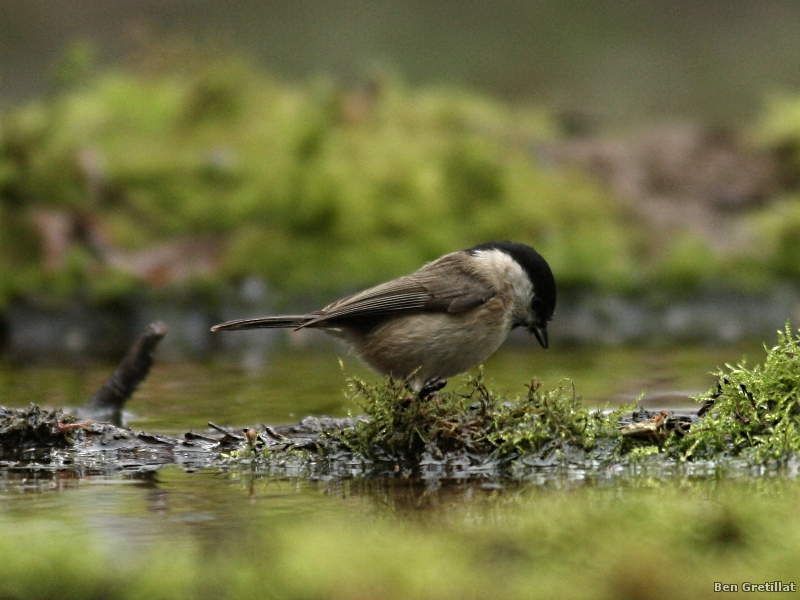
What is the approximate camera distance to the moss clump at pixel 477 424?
5.07m

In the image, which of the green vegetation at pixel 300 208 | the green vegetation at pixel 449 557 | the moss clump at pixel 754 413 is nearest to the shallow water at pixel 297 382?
the moss clump at pixel 754 413

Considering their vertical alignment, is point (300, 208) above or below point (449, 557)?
above

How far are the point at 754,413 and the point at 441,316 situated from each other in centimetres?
153

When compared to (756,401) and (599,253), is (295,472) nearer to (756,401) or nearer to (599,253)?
(756,401)

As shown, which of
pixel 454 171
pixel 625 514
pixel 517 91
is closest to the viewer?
pixel 625 514

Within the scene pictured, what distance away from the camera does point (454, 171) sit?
13086 millimetres

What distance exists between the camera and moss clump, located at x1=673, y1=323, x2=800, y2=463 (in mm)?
4859

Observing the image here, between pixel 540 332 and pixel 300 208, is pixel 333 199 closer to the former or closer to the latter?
Result: pixel 300 208

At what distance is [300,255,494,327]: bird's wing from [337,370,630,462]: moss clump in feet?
2.40

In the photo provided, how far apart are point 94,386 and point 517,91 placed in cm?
1158

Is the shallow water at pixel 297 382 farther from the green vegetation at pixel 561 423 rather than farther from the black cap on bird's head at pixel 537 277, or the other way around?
the green vegetation at pixel 561 423

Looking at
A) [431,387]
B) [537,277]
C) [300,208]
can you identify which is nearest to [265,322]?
[431,387]

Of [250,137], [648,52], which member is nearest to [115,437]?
[250,137]

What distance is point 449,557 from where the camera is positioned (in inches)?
132
